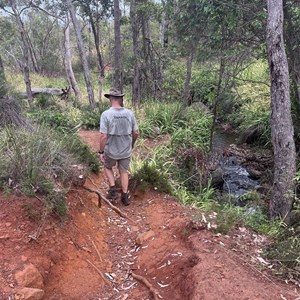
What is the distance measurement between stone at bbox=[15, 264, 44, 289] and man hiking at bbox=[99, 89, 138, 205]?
2.48 meters

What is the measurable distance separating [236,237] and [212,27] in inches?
277

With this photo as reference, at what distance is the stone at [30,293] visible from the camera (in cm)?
304

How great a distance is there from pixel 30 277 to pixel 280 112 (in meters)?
5.23

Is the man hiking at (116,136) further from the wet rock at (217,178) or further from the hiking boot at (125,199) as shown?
the wet rock at (217,178)

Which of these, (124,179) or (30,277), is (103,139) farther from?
(30,277)

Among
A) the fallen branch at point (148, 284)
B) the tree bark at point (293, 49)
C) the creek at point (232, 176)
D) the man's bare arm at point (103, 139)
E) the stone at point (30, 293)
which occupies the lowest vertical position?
the creek at point (232, 176)

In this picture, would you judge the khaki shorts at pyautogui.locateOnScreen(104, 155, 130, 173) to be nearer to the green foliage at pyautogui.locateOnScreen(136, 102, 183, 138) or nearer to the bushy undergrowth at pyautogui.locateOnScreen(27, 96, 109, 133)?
the bushy undergrowth at pyautogui.locateOnScreen(27, 96, 109, 133)

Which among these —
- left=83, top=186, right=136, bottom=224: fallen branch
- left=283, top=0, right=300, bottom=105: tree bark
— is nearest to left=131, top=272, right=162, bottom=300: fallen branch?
left=83, top=186, right=136, bottom=224: fallen branch

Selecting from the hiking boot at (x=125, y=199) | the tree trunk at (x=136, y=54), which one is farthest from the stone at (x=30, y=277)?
the tree trunk at (x=136, y=54)

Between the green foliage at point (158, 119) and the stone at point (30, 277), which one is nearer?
the stone at point (30, 277)

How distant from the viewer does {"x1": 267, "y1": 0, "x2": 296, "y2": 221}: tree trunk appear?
20.8ft

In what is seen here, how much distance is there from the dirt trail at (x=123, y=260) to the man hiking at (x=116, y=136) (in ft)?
3.18

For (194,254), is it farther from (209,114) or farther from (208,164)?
(209,114)

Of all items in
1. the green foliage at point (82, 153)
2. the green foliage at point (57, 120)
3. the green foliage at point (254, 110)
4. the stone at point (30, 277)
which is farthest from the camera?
the green foliage at point (254, 110)
